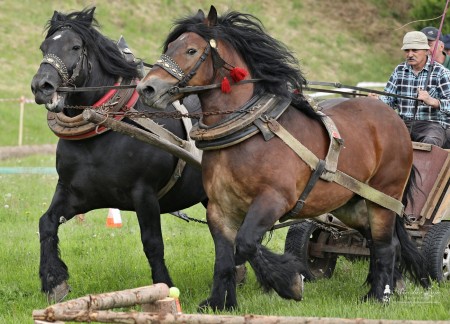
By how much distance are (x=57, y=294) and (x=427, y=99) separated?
3490 millimetres

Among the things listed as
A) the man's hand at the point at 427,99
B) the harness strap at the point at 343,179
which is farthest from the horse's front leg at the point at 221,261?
the man's hand at the point at 427,99

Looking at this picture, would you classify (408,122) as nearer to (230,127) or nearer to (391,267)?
(391,267)

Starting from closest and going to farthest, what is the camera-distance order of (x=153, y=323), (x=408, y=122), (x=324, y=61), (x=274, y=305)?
(x=153, y=323), (x=274, y=305), (x=408, y=122), (x=324, y=61)

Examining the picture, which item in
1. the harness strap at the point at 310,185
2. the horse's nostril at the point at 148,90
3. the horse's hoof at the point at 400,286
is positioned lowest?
the horse's hoof at the point at 400,286

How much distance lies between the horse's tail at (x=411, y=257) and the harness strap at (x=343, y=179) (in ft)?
0.80

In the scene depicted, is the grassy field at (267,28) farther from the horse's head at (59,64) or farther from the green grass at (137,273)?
the horse's head at (59,64)

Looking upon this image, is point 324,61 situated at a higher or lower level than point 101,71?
higher

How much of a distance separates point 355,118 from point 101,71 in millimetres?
2085

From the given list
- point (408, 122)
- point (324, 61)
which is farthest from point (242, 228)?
point (324, 61)

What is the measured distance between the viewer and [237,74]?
632cm

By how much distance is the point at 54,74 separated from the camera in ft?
22.6

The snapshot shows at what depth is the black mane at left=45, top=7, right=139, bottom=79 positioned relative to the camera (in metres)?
7.30

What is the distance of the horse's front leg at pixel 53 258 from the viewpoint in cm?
711

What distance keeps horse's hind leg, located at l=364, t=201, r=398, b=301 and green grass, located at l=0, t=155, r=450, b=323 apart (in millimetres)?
216
